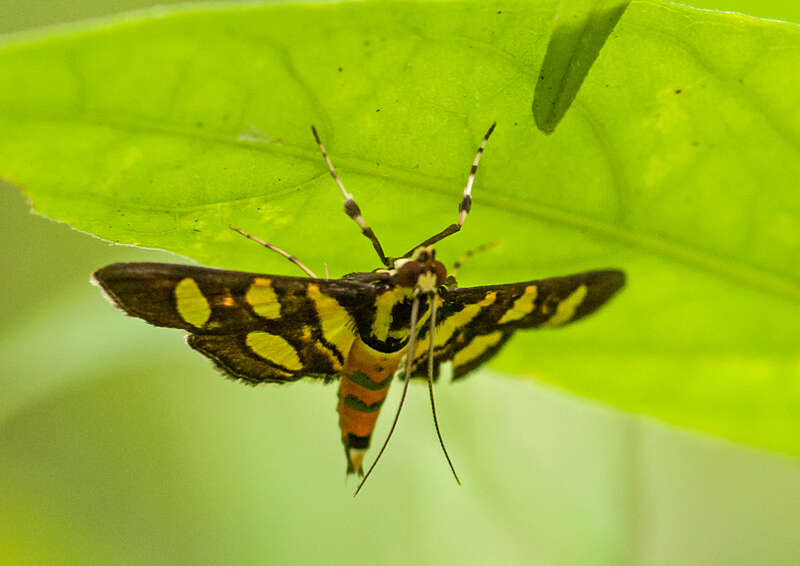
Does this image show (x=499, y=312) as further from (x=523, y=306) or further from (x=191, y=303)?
(x=191, y=303)

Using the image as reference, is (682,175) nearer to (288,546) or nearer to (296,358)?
(296,358)

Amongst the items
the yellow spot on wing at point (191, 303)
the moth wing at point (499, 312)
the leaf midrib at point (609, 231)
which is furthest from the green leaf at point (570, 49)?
the yellow spot on wing at point (191, 303)

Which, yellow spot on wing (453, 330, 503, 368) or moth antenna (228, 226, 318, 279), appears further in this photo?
yellow spot on wing (453, 330, 503, 368)

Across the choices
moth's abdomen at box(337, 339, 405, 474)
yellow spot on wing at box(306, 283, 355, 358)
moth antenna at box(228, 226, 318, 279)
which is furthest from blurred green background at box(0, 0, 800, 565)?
moth antenna at box(228, 226, 318, 279)

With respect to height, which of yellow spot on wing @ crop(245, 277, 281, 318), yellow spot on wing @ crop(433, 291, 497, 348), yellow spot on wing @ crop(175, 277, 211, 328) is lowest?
yellow spot on wing @ crop(175, 277, 211, 328)

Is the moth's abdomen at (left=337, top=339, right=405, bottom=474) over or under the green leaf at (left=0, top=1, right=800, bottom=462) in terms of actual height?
under

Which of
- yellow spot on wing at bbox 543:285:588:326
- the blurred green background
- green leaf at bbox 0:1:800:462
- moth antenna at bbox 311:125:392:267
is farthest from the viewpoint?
the blurred green background

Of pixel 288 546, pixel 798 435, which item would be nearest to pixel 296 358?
pixel 798 435

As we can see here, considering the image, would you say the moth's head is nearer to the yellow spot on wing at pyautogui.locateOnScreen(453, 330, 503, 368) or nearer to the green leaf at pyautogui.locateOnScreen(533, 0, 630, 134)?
the yellow spot on wing at pyautogui.locateOnScreen(453, 330, 503, 368)
